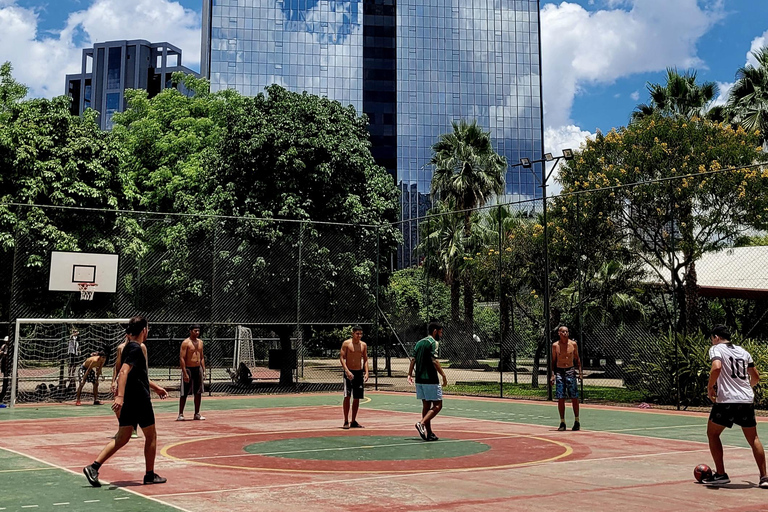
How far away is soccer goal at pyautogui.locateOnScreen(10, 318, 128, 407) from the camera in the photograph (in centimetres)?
2209

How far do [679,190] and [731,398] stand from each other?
17108mm

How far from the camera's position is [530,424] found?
645 inches

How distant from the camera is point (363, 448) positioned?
12469 mm

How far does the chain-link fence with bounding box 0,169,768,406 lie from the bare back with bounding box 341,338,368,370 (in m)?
7.46

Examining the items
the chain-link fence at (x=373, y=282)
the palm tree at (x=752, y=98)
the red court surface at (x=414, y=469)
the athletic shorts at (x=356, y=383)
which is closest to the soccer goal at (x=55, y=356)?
the chain-link fence at (x=373, y=282)

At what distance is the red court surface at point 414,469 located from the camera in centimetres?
809

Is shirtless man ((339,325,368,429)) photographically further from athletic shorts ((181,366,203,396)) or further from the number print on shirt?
the number print on shirt

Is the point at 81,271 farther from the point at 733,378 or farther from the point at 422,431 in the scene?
the point at 733,378

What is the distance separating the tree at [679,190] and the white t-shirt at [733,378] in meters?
15.2

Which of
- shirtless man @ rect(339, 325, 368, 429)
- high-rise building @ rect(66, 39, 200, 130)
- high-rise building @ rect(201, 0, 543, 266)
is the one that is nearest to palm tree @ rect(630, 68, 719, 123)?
shirtless man @ rect(339, 325, 368, 429)

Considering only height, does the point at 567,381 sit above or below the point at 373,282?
below

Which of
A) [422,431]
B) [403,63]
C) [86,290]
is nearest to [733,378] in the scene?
[422,431]

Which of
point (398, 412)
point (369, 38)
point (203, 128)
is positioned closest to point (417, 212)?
point (369, 38)

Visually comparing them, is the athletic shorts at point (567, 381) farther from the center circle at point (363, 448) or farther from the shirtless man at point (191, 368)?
the shirtless man at point (191, 368)
